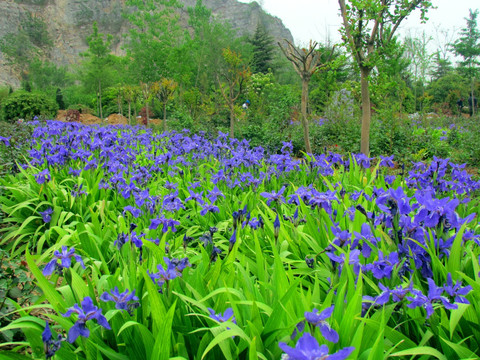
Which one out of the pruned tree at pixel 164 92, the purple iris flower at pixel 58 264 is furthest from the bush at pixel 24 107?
the purple iris flower at pixel 58 264

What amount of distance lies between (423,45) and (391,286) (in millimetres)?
21123

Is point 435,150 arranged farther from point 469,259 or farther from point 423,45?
point 423,45

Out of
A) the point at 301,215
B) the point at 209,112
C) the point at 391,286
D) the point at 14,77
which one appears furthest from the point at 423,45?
the point at 14,77

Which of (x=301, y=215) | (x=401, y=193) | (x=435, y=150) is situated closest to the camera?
(x=401, y=193)

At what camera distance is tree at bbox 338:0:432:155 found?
18.1 feet

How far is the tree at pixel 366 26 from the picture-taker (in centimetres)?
552

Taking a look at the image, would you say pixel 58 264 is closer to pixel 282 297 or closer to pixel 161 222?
pixel 161 222

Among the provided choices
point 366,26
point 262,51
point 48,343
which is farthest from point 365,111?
point 262,51

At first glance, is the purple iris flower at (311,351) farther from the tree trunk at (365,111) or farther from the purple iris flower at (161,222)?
the tree trunk at (365,111)

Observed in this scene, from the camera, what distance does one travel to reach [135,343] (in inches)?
55.4

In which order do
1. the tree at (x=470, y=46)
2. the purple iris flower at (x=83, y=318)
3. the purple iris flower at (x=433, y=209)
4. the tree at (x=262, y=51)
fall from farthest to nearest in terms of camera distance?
the tree at (x=470, y=46)
the tree at (x=262, y=51)
the purple iris flower at (x=433, y=209)
the purple iris flower at (x=83, y=318)

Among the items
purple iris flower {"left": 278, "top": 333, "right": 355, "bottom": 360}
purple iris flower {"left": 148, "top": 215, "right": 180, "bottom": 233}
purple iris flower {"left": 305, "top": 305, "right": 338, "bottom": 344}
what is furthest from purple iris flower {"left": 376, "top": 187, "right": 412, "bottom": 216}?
purple iris flower {"left": 148, "top": 215, "right": 180, "bottom": 233}

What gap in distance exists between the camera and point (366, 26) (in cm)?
582

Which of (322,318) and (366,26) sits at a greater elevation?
(366,26)
